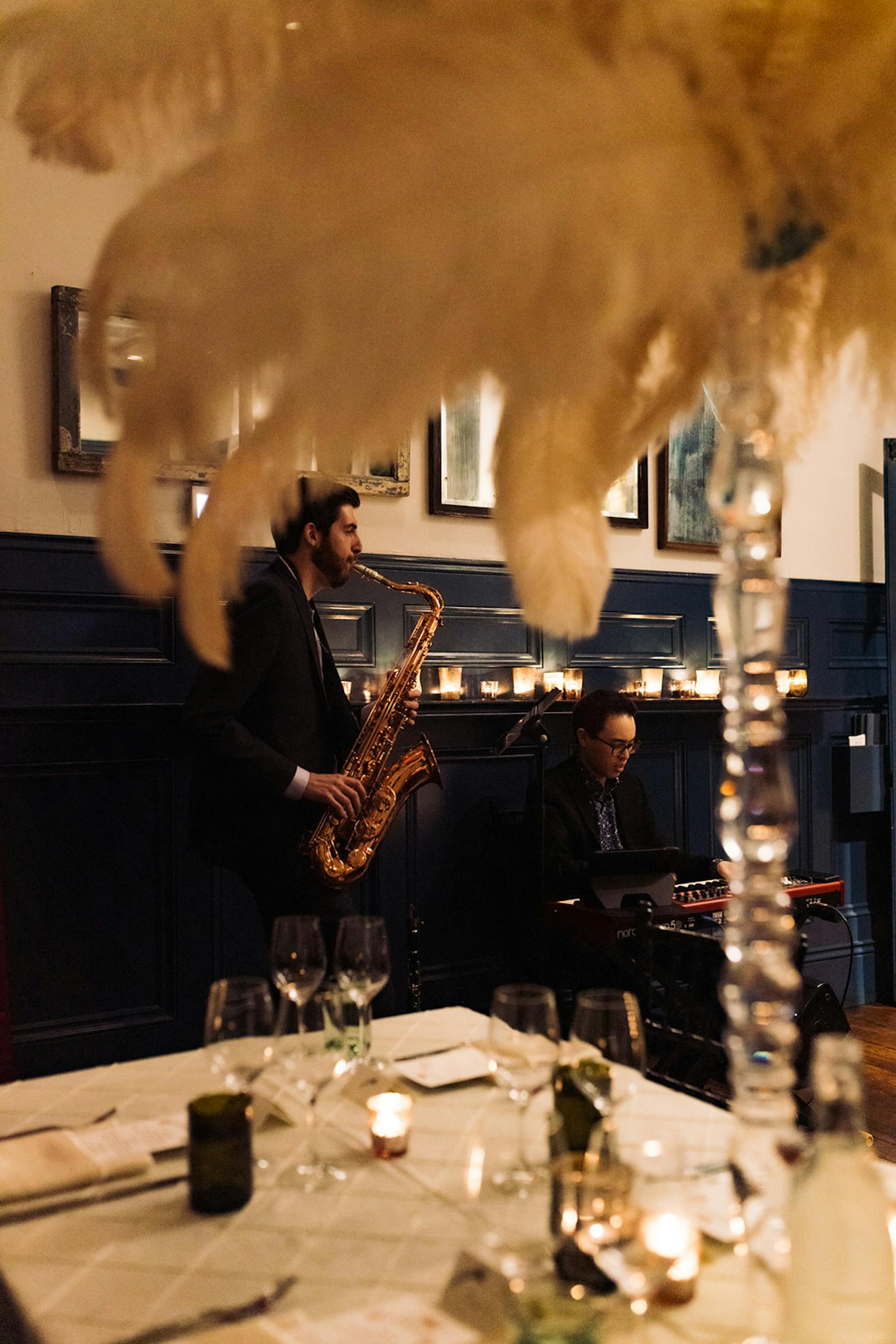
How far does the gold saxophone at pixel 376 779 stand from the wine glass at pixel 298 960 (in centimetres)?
165

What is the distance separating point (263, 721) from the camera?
3.03m

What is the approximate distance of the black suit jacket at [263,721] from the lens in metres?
2.85

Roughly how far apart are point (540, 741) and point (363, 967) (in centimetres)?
192

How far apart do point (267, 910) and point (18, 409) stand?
65.5 inches

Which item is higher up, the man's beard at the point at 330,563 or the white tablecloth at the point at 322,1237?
the man's beard at the point at 330,563

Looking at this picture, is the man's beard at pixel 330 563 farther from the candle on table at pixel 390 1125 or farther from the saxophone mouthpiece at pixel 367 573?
the candle on table at pixel 390 1125

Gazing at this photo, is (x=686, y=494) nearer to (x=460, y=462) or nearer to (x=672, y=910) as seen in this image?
(x=460, y=462)

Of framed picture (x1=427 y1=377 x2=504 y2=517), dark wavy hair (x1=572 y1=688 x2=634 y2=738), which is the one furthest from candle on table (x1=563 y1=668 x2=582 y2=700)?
framed picture (x1=427 y1=377 x2=504 y2=517)

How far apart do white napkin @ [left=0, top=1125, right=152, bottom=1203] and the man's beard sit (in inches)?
77.6

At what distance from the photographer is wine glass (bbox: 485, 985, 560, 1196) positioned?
4.13 ft

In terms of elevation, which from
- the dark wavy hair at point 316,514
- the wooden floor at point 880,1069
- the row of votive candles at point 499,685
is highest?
the dark wavy hair at point 316,514

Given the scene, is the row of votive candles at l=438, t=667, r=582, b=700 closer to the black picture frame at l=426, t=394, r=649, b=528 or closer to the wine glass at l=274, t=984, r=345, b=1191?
the black picture frame at l=426, t=394, r=649, b=528

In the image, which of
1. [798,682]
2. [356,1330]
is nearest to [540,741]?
[798,682]

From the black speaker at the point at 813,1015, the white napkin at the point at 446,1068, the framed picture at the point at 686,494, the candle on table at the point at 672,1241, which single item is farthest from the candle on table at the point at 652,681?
the candle on table at the point at 672,1241
